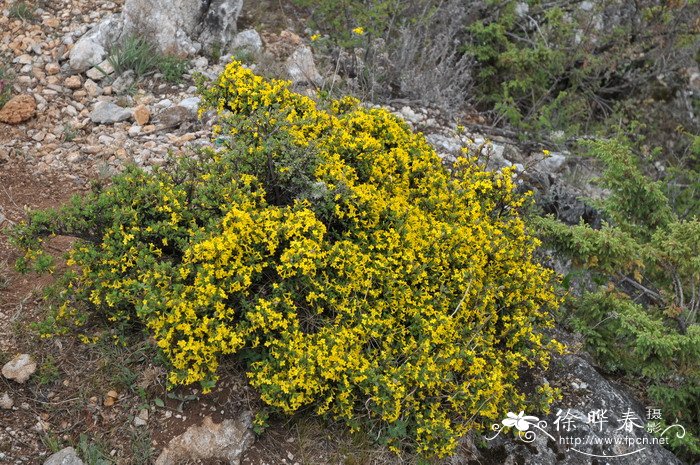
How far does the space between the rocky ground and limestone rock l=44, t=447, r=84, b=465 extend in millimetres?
10

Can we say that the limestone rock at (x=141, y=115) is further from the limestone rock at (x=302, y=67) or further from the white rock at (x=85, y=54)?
the limestone rock at (x=302, y=67)

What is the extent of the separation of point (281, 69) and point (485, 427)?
380cm

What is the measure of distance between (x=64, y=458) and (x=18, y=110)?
3.11 meters

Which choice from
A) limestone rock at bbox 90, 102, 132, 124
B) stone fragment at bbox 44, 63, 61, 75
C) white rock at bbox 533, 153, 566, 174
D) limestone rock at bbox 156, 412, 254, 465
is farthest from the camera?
white rock at bbox 533, 153, 566, 174

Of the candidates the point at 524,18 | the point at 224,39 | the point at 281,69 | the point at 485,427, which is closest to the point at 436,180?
the point at 485,427

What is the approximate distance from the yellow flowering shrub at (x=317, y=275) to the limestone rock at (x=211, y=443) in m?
0.22

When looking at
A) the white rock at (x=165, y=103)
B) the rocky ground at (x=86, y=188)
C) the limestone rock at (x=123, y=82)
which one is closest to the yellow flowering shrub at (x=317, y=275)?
the rocky ground at (x=86, y=188)

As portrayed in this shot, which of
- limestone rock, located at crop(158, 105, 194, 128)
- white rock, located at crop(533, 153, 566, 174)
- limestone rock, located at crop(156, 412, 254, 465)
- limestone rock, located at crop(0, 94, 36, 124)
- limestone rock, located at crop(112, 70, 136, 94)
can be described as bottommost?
limestone rock, located at crop(156, 412, 254, 465)

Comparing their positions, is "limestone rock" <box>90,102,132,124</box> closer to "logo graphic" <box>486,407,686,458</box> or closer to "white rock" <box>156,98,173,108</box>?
"white rock" <box>156,98,173,108</box>

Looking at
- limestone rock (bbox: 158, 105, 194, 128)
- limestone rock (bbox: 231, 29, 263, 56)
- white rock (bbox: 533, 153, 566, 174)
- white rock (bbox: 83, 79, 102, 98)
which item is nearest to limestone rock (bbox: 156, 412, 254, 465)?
limestone rock (bbox: 158, 105, 194, 128)

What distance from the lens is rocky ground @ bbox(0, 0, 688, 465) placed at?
3.38 metres

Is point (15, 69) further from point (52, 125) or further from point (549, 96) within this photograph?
point (549, 96)

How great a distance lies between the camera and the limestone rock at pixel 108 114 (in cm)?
538

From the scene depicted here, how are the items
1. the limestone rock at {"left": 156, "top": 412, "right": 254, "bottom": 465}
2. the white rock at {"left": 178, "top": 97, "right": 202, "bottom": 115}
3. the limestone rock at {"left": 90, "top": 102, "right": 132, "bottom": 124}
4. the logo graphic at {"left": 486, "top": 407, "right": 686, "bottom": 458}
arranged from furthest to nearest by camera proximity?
the white rock at {"left": 178, "top": 97, "right": 202, "bottom": 115}, the limestone rock at {"left": 90, "top": 102, "right": 132, "bottom": 124}, the logo graphic at {"left": 486, "top": 407, "right": 686, "bottom": 458}, the limestone rock at {"left": 156, "top": 412, "right": 254, "bottom": 465}
